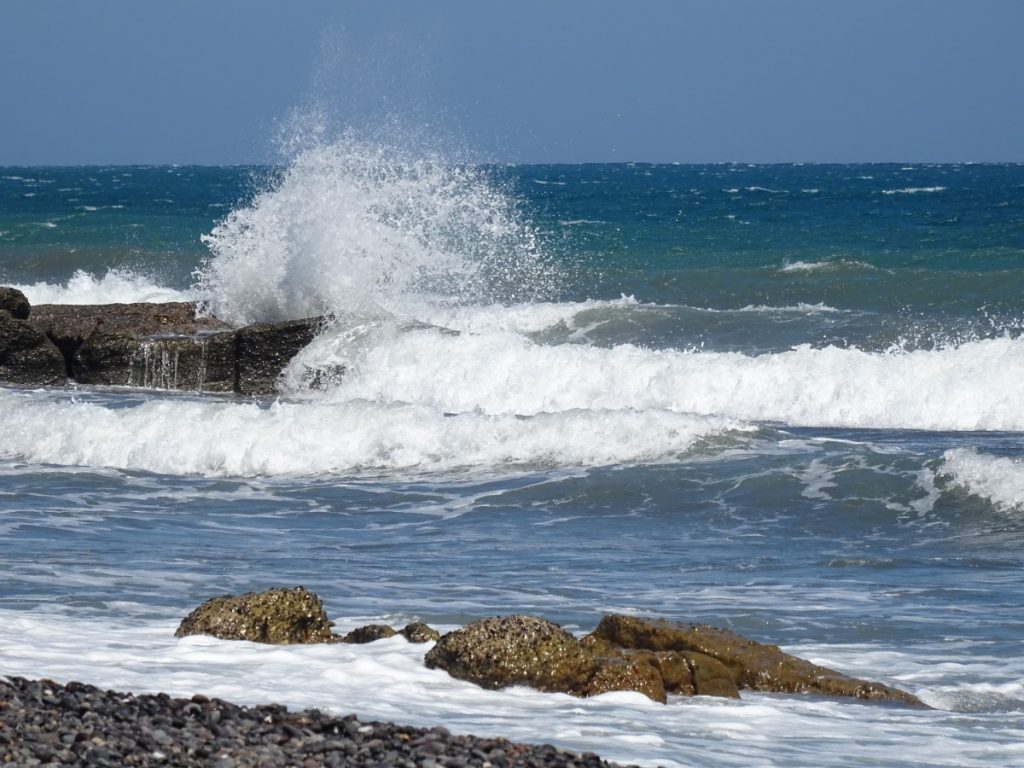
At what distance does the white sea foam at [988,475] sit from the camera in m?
9.89

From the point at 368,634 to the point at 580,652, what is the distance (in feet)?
3.22

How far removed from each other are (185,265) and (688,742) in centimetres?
2595

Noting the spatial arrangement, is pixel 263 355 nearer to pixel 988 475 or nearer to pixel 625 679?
pixel 988 475

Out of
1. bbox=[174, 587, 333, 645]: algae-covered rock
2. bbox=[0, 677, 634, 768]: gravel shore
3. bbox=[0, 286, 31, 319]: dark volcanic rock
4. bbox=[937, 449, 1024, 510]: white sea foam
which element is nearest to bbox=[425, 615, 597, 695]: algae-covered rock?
bbox=[174, 587, 333, 645]: algae-covered rock

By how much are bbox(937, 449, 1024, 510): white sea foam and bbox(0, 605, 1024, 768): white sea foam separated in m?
4.04

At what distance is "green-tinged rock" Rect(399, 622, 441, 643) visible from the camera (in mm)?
5992

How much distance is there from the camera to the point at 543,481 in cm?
1120

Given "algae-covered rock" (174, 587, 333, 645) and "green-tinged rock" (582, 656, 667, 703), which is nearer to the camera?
"green-tinged rock" (582, 656, 667, 703)

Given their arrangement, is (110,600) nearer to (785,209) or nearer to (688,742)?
(688,742)

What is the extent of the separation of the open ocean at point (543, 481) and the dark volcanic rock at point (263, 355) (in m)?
0.18

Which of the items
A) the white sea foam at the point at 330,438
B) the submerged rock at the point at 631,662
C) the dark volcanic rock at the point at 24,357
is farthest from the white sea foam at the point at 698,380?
the submerged rock at the point at 631,662

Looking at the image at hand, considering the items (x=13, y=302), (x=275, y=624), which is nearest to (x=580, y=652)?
(x=275, y=624)

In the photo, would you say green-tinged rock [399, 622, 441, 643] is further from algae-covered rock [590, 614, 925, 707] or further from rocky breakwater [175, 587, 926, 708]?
algae-covered rock [590, 614, 925, 707]

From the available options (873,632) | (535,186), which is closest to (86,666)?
(873,632)
